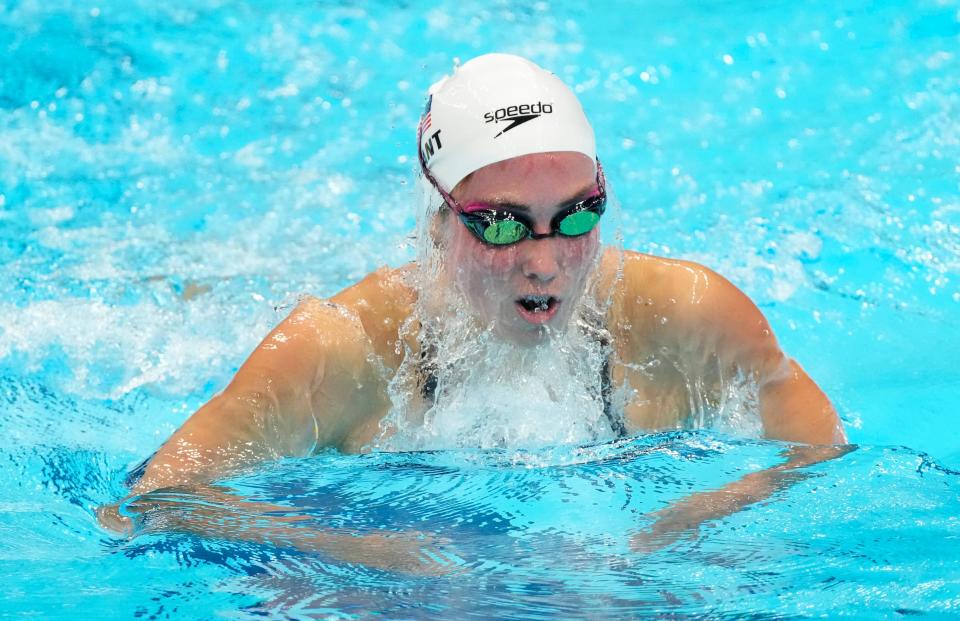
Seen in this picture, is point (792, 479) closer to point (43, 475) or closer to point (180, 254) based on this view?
point (43, 475)

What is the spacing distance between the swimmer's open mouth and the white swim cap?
1.06ft

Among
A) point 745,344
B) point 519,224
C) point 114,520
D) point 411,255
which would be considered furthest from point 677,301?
point 411,255

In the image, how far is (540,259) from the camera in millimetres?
2635

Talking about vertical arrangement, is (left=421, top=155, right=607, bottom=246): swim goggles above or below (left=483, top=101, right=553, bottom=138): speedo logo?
below

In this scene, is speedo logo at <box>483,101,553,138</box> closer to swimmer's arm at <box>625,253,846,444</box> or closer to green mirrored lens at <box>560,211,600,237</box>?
green mirrored lens at <box>560,211,600,237</box>

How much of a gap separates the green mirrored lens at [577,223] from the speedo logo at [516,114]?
27 centimetres

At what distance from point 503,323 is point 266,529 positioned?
0.74 m

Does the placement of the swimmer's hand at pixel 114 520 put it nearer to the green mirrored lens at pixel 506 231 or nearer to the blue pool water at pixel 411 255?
the blue pool water at pixel 411 255

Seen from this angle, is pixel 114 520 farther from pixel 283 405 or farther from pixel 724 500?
pixel 724 500

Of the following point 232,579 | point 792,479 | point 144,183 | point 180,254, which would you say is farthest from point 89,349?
point 792,479

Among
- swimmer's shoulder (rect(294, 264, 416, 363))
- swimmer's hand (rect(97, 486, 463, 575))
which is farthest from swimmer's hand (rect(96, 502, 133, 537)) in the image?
swimmer's shoulder (rect(294, 264, 416, 363))

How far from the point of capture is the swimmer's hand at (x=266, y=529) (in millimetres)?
2256

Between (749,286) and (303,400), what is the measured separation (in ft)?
8.30

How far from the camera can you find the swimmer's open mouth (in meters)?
2.68
